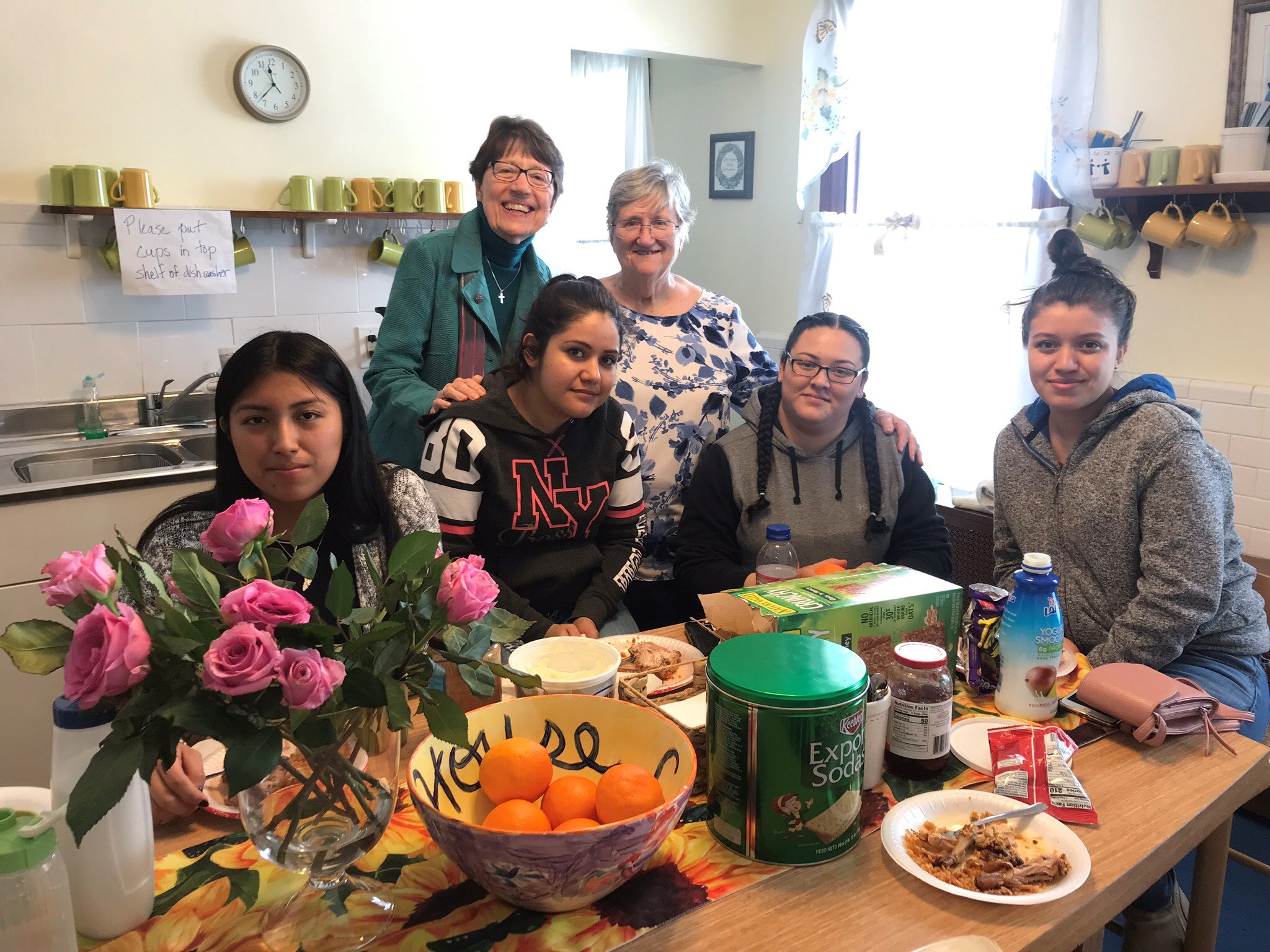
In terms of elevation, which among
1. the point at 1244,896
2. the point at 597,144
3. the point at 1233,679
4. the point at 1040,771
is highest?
the point at 597,144

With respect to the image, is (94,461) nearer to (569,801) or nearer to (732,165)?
(569,801)

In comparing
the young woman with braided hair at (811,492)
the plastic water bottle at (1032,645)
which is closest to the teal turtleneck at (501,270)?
the young woman with braided hair at (811,492)

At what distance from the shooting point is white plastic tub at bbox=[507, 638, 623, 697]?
1157 mm

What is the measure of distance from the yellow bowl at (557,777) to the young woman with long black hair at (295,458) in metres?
0.53

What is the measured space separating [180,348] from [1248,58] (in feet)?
10.2

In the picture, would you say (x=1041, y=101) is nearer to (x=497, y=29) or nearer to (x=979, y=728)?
(x=497, y=29)

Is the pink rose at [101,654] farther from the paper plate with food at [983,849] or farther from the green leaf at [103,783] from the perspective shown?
the paper plate with food at [983,849]

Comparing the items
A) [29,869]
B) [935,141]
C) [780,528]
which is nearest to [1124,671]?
[780,528]

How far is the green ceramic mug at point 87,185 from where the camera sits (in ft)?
8.54

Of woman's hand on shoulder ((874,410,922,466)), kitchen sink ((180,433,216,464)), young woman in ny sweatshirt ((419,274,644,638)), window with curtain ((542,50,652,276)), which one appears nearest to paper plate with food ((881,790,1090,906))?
young woman in ny sweatshirt ((419,274,644,638))

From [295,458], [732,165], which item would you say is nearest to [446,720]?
[295,458]

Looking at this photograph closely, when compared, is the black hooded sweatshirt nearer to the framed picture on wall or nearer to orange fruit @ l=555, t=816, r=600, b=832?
orange fruit @ l=555, t=816, r=600, b=832

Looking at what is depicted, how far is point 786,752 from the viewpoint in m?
0.93

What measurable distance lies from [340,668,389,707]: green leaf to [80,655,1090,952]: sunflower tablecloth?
10.3 inches
